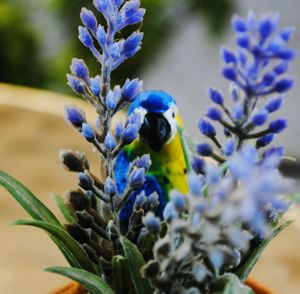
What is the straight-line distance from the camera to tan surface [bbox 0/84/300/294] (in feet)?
→ 2.95

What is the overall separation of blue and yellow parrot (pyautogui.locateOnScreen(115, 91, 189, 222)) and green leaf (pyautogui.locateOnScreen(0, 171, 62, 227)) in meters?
0.06

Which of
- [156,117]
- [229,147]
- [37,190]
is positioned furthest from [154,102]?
[37,190]

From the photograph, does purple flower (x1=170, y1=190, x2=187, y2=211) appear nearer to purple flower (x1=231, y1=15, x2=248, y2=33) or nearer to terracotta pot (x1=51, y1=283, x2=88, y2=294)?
purple flower (x1=231, y1=15, x2=248, y2=33)

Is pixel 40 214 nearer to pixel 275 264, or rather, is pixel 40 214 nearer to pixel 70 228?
pixel 70 228

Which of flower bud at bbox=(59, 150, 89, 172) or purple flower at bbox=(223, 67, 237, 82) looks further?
flower bud at bbox=(59, 150, 89, 172)

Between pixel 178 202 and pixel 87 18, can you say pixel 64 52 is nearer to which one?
pixel 87 18

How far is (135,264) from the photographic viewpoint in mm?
540

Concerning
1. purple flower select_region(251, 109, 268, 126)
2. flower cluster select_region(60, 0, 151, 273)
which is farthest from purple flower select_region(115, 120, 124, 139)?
purple flower select_region(251, 109, 268, 126)

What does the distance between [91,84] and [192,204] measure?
0.15 meters

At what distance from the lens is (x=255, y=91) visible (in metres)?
0.46

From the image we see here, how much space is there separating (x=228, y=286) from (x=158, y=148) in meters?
0.13

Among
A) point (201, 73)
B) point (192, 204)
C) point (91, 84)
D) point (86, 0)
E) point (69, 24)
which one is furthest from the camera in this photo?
point (201, 73)

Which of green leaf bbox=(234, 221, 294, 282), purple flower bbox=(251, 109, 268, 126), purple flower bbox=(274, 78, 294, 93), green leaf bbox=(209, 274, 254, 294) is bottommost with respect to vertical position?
green leaf bbox=(209, 274, 254, 294)

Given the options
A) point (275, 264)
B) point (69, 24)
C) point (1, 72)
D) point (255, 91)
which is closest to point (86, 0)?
point (69, 24)
